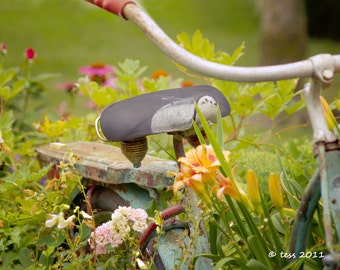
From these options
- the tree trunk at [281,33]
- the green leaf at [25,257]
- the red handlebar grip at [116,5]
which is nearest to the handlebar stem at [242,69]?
the red handlebar grip at [116,5]

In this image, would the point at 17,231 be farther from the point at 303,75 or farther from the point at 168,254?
the point at 303,75

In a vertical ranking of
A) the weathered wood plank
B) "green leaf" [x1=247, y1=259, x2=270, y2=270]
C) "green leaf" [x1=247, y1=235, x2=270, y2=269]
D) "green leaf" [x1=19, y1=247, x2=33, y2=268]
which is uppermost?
the weathered wood plank

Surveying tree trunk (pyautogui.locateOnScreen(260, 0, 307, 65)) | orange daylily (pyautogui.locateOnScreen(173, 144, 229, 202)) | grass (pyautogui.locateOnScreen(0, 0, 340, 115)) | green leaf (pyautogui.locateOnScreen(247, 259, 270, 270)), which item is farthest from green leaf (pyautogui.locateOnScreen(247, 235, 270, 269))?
grass (pyautogui.locateOnScreen(0, 0, 340, 115))

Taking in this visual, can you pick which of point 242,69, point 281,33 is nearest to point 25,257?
point 242,69

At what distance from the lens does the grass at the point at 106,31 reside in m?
13.1

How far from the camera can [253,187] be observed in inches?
71.7

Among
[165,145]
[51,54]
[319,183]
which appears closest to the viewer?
[319,183]

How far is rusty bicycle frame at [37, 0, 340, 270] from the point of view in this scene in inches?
59.9

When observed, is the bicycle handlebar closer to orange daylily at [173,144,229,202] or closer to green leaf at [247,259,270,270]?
orange daylily at [173,144,229,202]

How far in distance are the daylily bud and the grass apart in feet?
31.8

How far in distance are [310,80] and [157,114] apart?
53 cm

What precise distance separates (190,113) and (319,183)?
43 centimetres

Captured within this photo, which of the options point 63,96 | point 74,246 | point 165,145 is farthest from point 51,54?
point 74,246

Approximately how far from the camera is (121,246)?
233 centimetres
